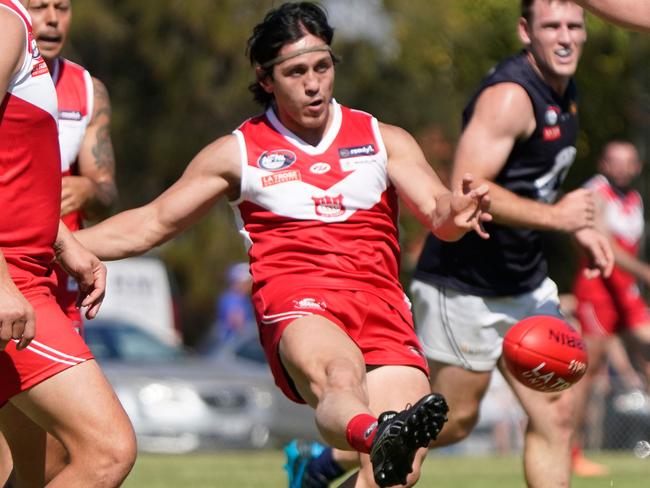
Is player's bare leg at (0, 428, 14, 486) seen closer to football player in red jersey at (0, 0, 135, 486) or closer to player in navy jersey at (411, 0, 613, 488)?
football player in red jersey at (0, 0, 135, 486)

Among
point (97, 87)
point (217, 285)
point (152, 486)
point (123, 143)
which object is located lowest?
point (217, 285)

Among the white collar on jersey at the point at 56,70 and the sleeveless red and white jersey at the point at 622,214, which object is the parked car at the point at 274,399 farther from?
the white collar on jersey at the point at 56,70

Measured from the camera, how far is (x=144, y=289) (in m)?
25.1

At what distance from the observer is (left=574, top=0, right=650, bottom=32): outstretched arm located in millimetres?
5672

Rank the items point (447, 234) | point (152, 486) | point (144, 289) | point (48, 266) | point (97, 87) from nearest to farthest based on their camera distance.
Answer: point (48, 266), point (447, 234), point (97, 87), point (152, 486), point (144, 289)

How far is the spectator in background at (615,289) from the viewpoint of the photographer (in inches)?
511

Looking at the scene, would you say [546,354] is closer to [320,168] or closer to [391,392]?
[391,392]

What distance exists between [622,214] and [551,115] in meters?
5.67

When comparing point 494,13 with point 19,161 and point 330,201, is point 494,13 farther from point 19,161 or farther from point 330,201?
point 19,161

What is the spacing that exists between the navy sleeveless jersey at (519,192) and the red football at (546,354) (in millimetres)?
778

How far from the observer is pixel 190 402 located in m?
17.5

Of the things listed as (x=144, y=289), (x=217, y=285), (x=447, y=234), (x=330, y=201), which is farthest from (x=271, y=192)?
(x=217, y=285)

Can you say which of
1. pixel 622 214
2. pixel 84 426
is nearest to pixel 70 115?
pixel 84 426

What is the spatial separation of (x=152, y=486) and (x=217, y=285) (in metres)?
21.0
